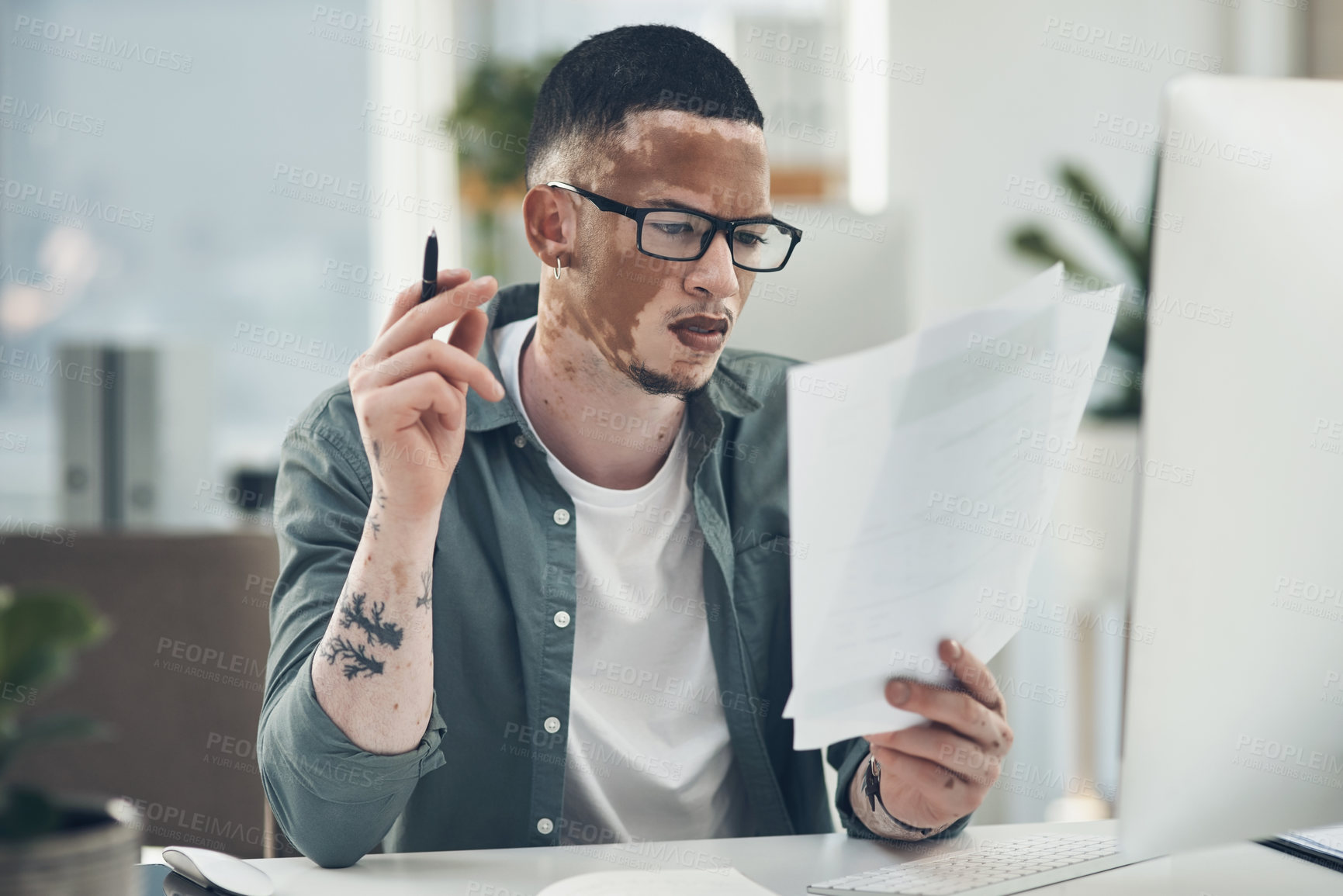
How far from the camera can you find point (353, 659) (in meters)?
0.79

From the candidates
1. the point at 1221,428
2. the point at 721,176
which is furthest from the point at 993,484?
the point at 721,176

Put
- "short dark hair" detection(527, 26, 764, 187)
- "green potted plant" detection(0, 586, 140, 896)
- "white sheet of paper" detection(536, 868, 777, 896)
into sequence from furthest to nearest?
"short dark hair" detection(527, 26, 764, 187) < "white sheet of paper" detection(536, 868, 777, 896) < "green potted plant" detection(0, 586, 140, 896)

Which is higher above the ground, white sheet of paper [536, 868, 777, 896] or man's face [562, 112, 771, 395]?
man's face [562, 112, 771, 395]

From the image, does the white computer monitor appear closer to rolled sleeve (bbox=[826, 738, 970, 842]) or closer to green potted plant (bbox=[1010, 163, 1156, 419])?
rolled sleeve (bbox=[826, 738, 970, 842])

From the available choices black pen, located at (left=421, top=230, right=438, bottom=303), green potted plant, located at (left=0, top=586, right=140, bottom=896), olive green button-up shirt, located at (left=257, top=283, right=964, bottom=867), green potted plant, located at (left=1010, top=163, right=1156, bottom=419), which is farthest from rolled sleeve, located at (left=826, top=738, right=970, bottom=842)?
green potted plant, located at (left=1010, top=163, right=1156, bottom=419)

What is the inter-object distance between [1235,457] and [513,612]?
64 cm

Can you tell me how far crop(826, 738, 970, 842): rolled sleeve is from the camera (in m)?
0.86

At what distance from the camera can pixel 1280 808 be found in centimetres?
60

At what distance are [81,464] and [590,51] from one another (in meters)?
1.39

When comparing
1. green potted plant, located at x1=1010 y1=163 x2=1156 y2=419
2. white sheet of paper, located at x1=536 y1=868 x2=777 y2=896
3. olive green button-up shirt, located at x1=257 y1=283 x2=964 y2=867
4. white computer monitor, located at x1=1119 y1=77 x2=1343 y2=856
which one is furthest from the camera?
green potted plant, located at x1=1010 y1=163 x2=1156 y2=419

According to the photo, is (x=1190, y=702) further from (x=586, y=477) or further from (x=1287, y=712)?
(x=586, y=477)

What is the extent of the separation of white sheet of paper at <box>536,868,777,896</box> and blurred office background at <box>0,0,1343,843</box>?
1.47 meters

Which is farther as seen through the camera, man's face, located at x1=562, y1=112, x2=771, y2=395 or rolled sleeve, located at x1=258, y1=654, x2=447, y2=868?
man's face, located at x1=562, y1=112, x2=771, y2=395

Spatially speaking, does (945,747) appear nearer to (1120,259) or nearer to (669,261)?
(669,261)
